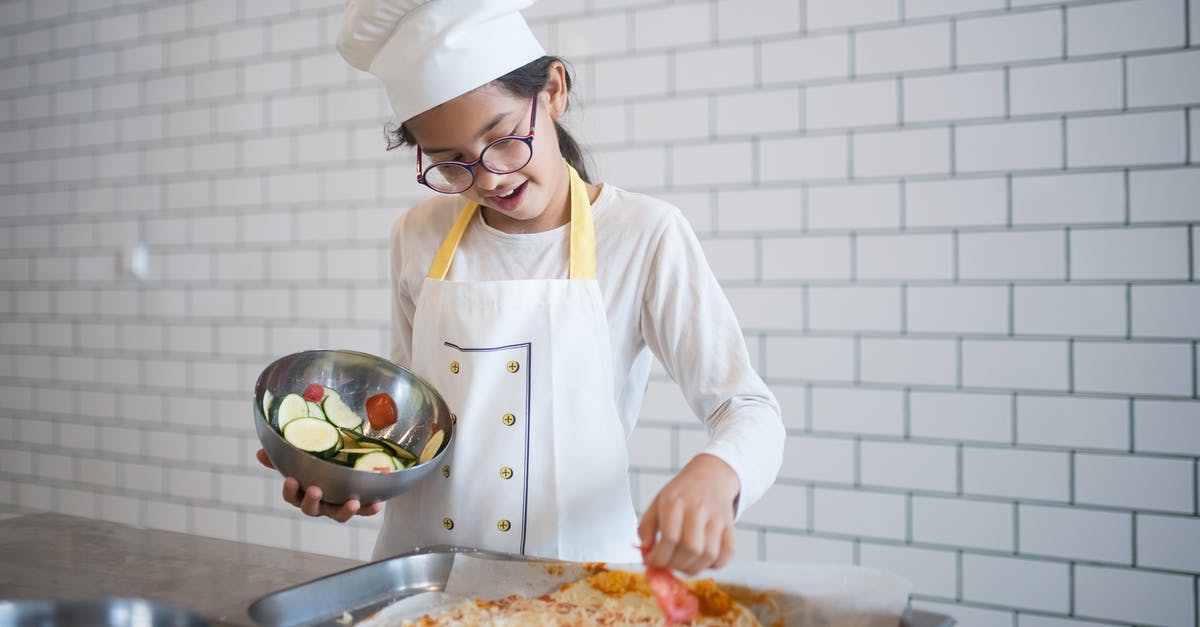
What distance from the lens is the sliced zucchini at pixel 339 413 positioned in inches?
44.8

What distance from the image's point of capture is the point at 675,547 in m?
0.81

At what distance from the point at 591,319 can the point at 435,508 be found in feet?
1.12

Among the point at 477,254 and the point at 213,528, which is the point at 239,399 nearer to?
the point at 213,528

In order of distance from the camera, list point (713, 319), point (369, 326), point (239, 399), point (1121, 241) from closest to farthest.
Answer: point (713, 319)
point (1121, 241)
point (369, 326)
point (239, 399)

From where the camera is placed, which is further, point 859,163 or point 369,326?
point 369,326

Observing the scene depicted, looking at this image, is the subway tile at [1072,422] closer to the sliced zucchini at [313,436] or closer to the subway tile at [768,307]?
the subway tile at [768,307]

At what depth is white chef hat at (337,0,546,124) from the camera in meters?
Answer: 1.08

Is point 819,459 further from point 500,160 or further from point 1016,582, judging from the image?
point 500,160

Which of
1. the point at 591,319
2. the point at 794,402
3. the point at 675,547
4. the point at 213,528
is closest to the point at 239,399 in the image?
the point at 213,528

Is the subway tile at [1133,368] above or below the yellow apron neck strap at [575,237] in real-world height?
below

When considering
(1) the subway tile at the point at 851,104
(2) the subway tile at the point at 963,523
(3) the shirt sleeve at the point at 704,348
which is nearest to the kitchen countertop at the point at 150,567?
(3) the shirt sleeve at the point at 704,348

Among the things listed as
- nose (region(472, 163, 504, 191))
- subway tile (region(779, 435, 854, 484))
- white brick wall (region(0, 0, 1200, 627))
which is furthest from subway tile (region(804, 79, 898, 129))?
nose (region(472, 163, 504, 191))

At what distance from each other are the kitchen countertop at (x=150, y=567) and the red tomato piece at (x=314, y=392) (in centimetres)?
20

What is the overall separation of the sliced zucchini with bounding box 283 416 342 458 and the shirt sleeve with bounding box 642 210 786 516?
448 mm
